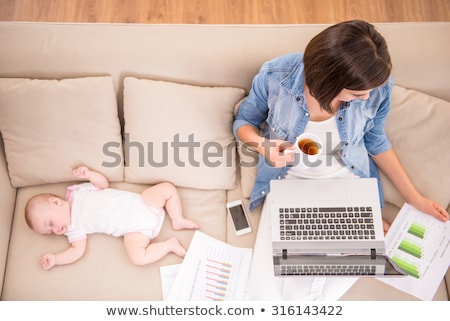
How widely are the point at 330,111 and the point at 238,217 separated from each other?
60cm

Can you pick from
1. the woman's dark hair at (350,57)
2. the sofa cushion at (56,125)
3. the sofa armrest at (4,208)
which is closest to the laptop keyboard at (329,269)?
the woman's dark hair at (350,57)

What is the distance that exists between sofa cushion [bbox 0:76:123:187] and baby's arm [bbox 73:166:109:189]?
2 centimetres

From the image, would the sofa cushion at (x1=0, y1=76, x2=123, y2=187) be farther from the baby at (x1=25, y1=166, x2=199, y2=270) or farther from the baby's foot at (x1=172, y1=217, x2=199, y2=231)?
the baby's foot at (x1=172, y1=217, x2=199, y2=231)

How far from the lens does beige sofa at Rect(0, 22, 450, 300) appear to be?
1.64 meters

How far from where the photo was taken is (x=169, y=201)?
173 centimetres

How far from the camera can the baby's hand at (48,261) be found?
1.66m

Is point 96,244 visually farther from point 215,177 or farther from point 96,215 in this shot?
point 215,177

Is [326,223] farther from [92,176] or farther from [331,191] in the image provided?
[92,176]

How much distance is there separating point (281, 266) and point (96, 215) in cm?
73

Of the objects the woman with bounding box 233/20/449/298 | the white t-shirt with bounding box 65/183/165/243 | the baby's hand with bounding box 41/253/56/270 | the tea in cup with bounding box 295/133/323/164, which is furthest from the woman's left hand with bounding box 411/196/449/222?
the baby's hand with bounding box 41/253/56/270

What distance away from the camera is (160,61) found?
1677 millimetres

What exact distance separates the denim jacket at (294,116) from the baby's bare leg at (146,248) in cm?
37

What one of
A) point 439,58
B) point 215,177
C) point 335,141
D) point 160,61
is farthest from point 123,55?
point 439,58

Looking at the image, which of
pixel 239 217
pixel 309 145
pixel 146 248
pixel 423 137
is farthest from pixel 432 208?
pixel 146 248
